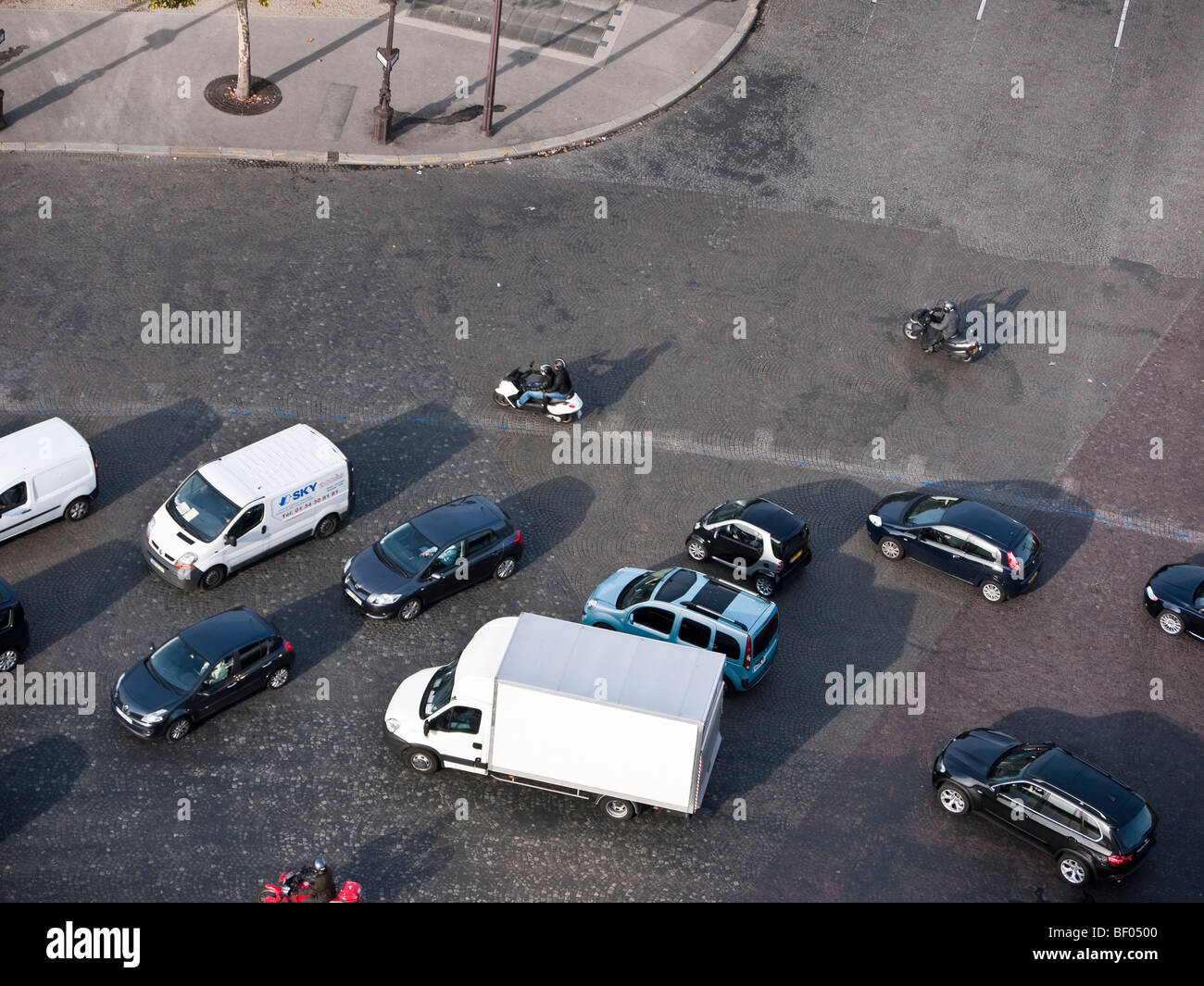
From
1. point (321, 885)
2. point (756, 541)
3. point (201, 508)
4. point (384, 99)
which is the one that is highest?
point (384, 99)

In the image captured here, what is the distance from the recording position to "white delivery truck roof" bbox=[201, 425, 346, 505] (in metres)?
27.3

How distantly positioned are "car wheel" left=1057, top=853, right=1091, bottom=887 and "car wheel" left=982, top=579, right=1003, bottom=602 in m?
6.22

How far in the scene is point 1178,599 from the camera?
28.5 metres

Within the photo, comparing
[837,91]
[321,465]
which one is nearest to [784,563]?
[321,465]

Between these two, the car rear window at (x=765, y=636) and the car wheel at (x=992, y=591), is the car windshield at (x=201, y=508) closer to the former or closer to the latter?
the car rear window at (x=765, y=636)

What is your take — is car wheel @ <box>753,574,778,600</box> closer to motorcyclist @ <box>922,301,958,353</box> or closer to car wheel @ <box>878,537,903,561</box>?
car wheel @ <box>878,537,903,561</box>

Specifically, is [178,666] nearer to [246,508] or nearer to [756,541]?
[246,508]

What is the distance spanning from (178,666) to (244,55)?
20655mm

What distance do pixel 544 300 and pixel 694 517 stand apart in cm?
784

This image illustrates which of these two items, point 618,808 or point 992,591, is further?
point 992,591

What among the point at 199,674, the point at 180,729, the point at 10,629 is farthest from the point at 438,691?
the point at 10,629

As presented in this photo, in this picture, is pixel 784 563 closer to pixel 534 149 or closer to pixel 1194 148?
pixel 534 149

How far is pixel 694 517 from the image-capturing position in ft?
98.7

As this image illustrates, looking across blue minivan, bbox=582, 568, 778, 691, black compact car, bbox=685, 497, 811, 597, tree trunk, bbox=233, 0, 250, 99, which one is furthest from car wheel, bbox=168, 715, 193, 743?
tree trunk, bbox=233, 0, 250, 99
